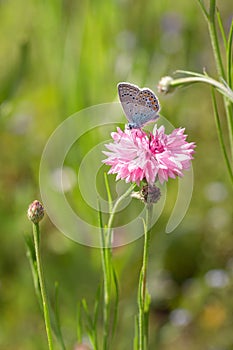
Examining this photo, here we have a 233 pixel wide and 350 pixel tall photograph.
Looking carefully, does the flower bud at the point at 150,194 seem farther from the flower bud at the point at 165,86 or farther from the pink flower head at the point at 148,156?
the flower bud at the point at 165,86

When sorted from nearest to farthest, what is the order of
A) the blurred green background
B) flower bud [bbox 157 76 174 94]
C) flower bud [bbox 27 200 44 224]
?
flower bud [bbox 27 200 44 224], flower bud [bbox 157 76 174 94], the blurred green background

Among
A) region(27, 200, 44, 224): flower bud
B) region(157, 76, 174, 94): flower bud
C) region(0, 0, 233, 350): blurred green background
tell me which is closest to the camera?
region(27, 200, 44, 224): flower bud

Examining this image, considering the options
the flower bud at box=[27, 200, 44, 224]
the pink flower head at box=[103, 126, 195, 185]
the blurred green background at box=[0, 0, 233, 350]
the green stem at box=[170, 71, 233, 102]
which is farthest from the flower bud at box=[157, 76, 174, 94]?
the blurred green background at box=[0, 0, 233, 350]

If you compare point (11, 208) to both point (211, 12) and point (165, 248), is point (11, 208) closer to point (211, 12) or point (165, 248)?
point (165, 248)

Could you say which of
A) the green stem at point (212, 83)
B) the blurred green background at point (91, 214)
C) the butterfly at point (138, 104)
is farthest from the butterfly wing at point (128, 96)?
the blurred green background at point (91, 214)

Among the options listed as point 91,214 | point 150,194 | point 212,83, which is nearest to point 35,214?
point 150,194

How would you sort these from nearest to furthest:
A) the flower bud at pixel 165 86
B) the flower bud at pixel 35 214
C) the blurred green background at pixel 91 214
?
the flower bud at pixel 35 214
the flower bud at pixel 165 86
the blurred green background at pixel 91 214

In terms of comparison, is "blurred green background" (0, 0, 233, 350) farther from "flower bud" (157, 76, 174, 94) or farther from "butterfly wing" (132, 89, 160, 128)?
"butterfly wing" (132, 89, 160, 128)
